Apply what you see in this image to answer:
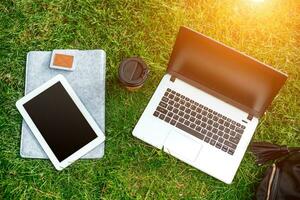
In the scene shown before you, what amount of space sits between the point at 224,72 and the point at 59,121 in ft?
2.42

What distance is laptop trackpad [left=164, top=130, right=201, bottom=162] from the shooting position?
214cm

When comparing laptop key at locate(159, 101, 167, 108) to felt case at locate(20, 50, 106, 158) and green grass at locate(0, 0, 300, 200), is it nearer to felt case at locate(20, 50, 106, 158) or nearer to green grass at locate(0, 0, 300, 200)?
green grass at locate(0, 0, 300, 200)

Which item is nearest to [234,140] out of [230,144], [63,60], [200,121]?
[230,144]

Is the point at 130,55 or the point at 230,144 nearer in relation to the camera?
the point at 230,144

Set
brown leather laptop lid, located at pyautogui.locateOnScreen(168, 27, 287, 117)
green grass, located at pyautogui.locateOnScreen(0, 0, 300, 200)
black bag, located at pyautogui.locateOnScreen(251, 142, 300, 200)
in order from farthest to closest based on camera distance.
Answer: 1. green grass, located at pyautogui.locateOnScreen(0, 0, 300, 200)
2. black bag, located at pyautogui.locateOnScreen(251, 142, 300, 200)
3. brown leather laptop lid, located at pyautogui.locateOnScreen(168, 27, 287, 117)

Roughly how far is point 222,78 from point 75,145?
678mm

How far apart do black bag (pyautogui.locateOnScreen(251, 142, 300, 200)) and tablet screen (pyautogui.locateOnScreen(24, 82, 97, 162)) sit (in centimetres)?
73

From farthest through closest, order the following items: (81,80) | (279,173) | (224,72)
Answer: (81,80), (279,173), (224,72)

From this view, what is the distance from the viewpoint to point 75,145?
2152 mm

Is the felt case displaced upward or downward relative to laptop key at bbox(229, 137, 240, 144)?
downward

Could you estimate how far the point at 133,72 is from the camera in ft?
7.07

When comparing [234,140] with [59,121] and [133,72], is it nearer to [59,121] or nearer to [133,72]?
[133,72]

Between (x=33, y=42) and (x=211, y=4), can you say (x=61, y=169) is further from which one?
(x=211, y=4)

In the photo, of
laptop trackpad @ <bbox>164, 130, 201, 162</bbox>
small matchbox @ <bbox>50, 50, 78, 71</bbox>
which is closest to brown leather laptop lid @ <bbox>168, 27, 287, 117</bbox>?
laptop trackpad @ <bbox>164, 130, 201, 162</bbox>
